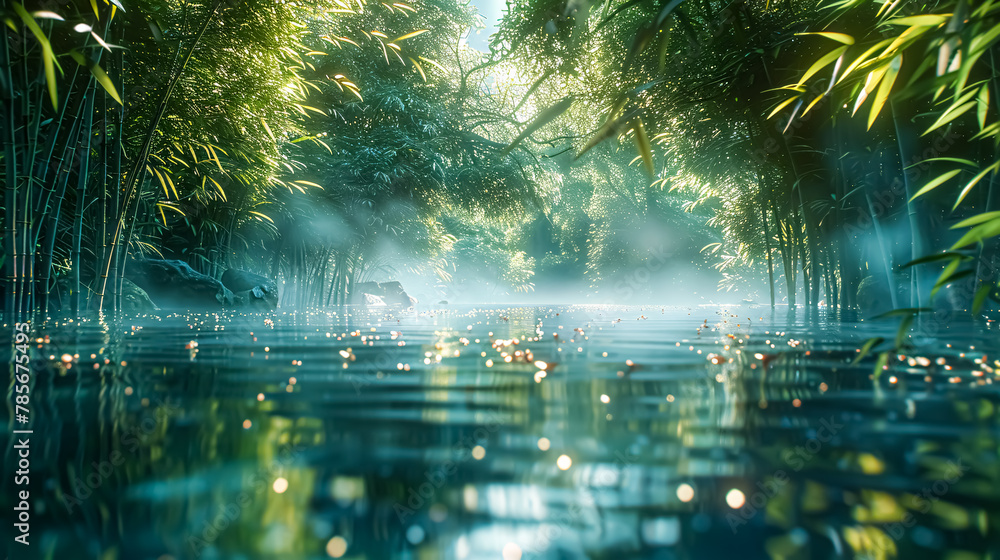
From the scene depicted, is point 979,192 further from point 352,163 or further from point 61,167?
point 352,163

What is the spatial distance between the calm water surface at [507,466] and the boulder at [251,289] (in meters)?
9.02

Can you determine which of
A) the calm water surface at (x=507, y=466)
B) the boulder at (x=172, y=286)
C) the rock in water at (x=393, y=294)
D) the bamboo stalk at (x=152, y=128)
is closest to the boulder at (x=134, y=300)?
the boulder at (x=172, y=286)

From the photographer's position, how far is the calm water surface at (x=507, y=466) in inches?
25.3

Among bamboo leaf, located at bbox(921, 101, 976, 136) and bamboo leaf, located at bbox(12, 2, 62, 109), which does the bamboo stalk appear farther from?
bamboo leaf, located at bbox(921, 101, 976, 136)

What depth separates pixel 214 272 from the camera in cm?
1096

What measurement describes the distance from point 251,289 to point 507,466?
11.0m

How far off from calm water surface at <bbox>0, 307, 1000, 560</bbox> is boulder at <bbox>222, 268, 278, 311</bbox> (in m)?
9.02

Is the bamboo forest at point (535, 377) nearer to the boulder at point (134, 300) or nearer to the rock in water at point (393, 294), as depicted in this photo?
the boulder at point (134, 300)

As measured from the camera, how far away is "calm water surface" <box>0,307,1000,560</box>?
64 cm

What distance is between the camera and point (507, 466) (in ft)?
3.02

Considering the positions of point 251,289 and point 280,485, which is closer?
point 280,485

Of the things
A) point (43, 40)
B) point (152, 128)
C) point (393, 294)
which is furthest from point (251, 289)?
point (393, 294)

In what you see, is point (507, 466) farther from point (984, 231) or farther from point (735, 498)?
point (984, 231)

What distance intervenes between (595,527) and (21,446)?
41.1 inches
